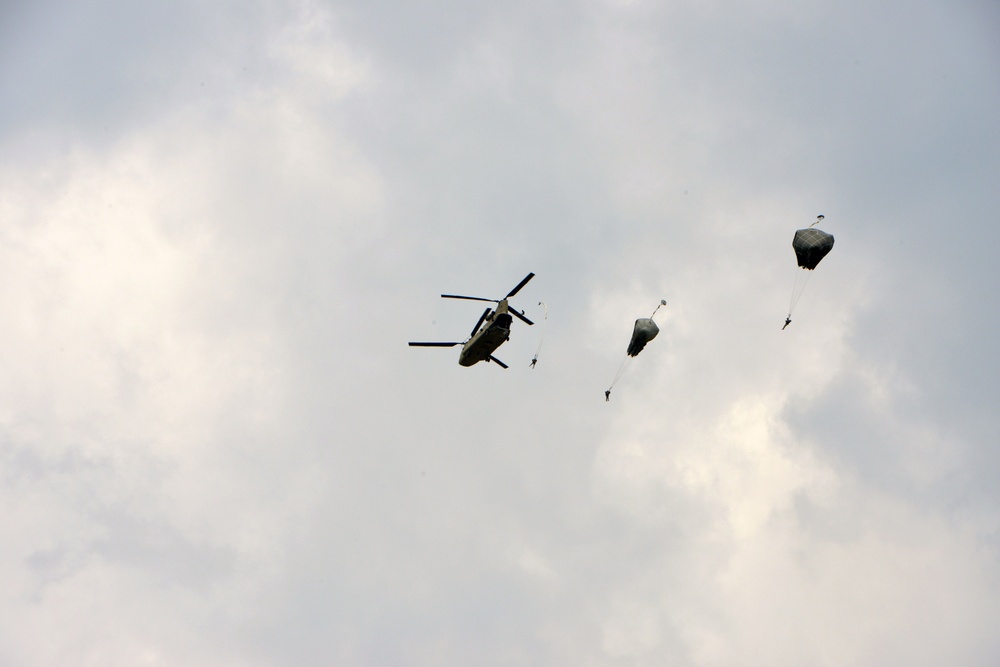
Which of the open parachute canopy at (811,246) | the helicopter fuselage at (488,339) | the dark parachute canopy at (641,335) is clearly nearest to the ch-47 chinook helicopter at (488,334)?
the helicopter fuselage at (488,339)

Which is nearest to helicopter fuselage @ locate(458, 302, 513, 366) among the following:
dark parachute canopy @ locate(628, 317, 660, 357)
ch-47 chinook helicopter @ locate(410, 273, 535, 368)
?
ch-47 chinook helicopter @ locate(410, 273, 535, 368)

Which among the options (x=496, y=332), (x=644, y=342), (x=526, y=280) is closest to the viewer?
(x=526, y=280)

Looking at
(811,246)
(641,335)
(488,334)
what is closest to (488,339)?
(488,334)

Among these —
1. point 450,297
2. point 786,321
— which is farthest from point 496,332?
point 786,321

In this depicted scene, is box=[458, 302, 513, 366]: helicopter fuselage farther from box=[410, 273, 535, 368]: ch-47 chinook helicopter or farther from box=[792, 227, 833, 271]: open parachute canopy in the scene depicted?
box=[792, 227, 833, 271]: open parachute canopy

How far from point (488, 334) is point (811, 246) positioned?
92.2 ft

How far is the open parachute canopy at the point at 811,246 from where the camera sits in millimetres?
76312

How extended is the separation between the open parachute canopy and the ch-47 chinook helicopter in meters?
24.0

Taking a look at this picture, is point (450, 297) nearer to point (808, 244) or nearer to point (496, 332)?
point (496, 332)

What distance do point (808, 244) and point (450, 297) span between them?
1195 inches

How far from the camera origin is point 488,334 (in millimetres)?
73812

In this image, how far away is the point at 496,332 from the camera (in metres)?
73.2

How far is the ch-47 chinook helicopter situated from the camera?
72812 mm

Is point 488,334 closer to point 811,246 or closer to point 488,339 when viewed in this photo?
point 488,339
